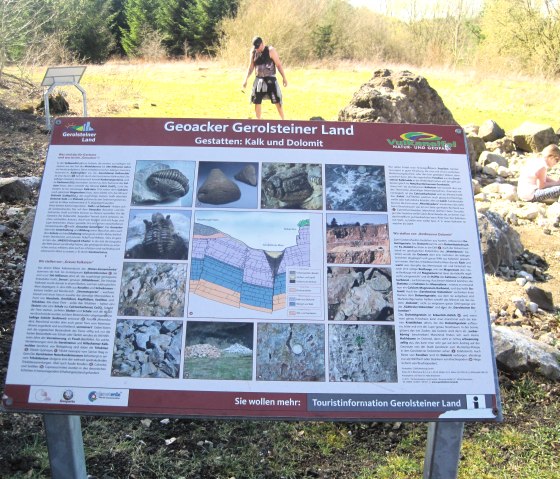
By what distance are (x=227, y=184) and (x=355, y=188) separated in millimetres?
486

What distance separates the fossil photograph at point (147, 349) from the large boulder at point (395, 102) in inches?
279

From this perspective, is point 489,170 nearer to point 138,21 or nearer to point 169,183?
point 169,183

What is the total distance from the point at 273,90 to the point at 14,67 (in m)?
11.5

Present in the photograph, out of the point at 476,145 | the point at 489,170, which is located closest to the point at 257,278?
the point at 489,170

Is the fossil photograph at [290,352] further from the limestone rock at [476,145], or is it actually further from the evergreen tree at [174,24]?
the evergreen tree at [174,24]

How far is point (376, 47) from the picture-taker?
29641mm

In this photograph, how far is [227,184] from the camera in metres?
2.42

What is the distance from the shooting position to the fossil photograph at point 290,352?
2189 millimetres

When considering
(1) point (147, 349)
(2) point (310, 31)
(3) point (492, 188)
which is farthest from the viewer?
(2) point (310, 31)

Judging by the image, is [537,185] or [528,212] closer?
[528,212]

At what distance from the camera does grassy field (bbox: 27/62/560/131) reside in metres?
14.8

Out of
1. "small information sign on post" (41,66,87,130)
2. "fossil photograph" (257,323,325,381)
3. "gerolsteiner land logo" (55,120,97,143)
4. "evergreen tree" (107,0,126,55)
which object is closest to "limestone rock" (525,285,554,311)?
"fossil photograph" (257,323,325,381)

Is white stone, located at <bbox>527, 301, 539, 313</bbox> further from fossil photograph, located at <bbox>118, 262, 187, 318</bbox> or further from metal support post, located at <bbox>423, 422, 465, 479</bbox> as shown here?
fossil photograph, located at <bbox>118, 262, 187, 318</bbox>

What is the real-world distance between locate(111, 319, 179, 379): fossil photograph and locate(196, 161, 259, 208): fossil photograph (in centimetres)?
48
